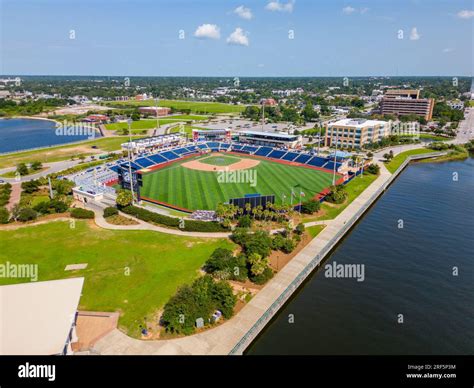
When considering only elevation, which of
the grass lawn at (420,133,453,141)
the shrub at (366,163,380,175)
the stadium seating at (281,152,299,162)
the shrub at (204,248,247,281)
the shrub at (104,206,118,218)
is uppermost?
the grass lawn at (420,133,453,141)

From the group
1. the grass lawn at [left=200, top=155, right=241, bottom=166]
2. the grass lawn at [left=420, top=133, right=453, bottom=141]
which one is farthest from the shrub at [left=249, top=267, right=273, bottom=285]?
the grass lawn at [left=420, top=133, right=453, bottom=141]

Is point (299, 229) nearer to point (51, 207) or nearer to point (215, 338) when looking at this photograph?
point (215, 338)

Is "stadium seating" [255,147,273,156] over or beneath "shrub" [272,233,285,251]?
over

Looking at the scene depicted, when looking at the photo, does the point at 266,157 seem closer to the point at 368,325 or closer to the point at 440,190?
the point at 440,190

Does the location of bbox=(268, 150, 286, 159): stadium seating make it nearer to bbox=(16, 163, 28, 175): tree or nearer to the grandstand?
the grandstand

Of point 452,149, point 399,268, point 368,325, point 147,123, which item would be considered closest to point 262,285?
point 368,325

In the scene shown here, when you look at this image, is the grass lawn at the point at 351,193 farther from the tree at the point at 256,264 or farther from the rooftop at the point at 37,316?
the rooftop at the point at 37,316
